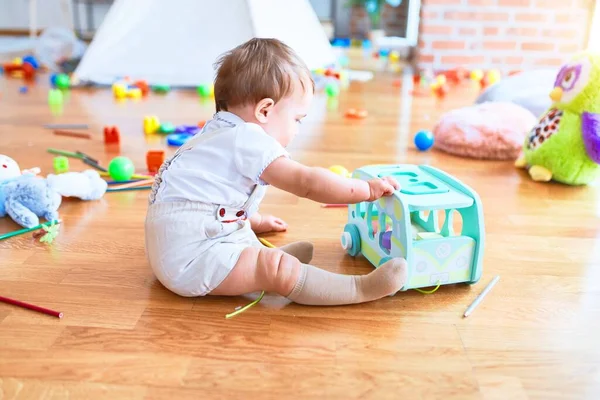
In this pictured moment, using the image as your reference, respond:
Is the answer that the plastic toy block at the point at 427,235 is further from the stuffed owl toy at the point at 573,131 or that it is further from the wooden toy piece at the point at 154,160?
the wooden toy piece at the point at 154,160

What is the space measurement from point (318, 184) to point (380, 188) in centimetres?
11

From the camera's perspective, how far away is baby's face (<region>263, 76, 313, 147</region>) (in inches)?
39.4

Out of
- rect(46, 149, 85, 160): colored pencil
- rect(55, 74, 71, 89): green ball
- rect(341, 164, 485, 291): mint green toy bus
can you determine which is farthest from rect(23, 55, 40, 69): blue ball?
rect(341, 164, 485, 291): mint green toy bus

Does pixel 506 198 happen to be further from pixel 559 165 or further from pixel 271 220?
pixel 271 220

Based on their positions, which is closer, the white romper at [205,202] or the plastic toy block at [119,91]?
the white romper at [205,202]

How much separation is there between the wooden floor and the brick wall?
7.70 ft

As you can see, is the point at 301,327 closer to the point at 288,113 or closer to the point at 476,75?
the point at 288,113

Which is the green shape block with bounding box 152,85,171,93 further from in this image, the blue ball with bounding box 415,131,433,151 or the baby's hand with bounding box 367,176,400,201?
the baby's hand with bounding box 367,176,400,201

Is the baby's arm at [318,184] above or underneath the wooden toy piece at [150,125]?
above

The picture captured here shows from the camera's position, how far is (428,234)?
110 cm

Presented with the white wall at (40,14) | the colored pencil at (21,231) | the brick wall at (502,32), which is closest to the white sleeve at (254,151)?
the colored pencil at (21,231)

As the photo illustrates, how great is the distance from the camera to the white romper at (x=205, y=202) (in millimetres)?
956

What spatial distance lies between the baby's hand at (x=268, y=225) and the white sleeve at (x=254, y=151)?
1.03 ft

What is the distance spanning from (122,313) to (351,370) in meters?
0.38
